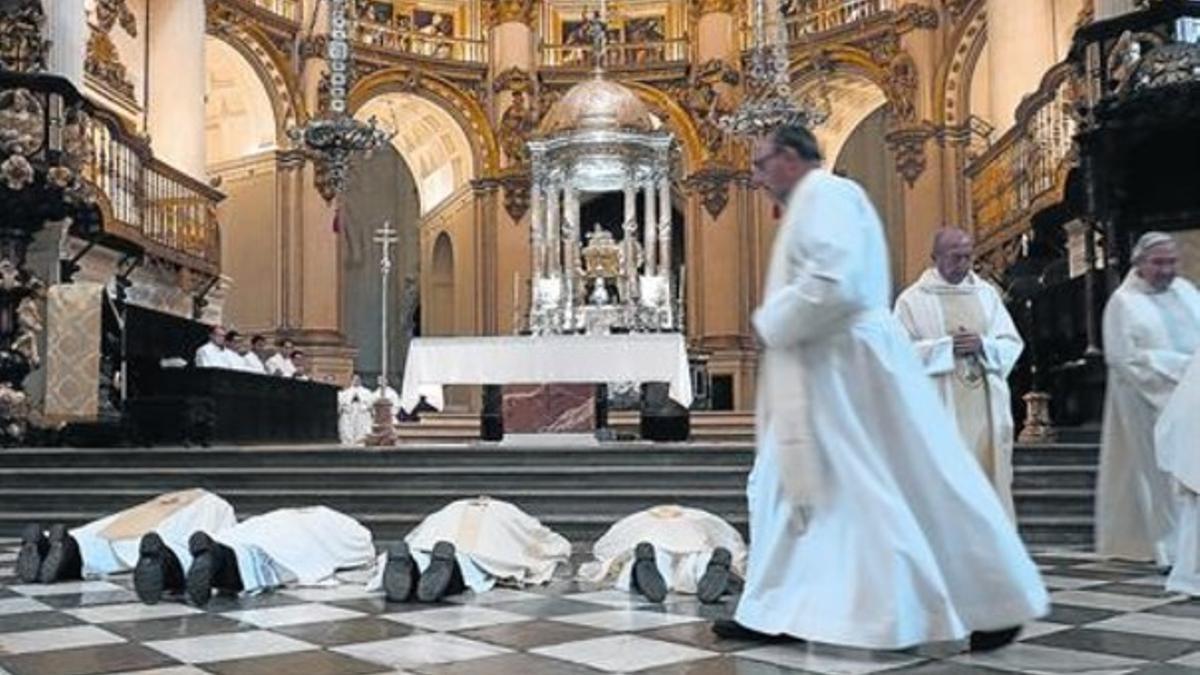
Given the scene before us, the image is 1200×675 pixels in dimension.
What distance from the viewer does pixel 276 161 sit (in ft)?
62.8

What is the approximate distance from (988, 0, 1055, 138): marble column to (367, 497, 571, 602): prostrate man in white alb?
10.7 m

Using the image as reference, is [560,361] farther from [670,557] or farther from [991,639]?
[991,639]

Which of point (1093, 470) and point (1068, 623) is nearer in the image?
point (1068, 623)

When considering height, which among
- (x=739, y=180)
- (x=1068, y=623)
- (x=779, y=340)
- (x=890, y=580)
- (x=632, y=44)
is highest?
(x=632, y=44)

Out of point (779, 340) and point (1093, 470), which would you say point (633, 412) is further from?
point (779, 340)

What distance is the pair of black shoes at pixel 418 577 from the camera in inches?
187

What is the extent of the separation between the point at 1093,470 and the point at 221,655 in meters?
5.52

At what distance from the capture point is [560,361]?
10.7 metres

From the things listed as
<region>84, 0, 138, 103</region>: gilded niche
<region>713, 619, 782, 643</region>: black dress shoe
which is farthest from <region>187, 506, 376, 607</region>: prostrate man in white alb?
<region>84, 0, 138, 103</region>: gilded niche

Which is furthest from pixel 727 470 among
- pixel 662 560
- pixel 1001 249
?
pixel 1001 249

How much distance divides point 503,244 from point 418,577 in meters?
16.3

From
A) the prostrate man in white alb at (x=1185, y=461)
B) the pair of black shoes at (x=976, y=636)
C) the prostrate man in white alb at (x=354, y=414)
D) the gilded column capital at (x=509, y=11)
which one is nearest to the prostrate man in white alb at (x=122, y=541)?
the pair of black shoes at (x=976, y=636)

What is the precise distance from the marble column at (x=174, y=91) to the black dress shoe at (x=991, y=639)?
1434 centimetres

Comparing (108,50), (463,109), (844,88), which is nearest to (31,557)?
(108,50)
